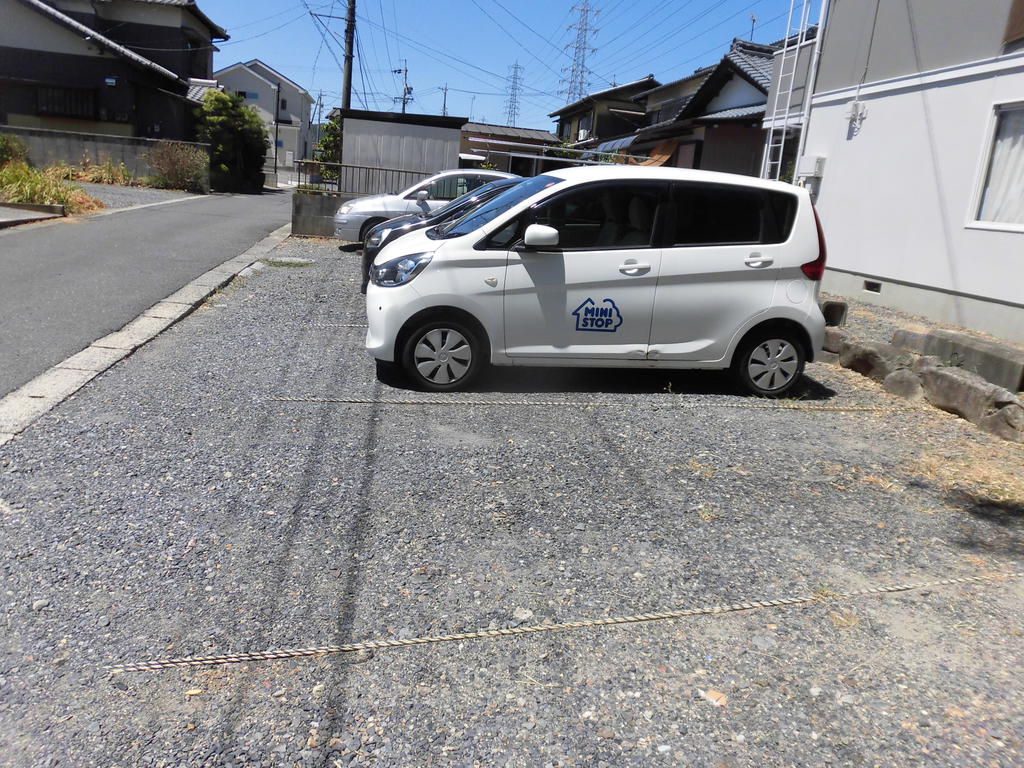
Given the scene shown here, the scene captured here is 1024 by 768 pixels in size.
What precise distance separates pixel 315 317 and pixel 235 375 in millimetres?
2542

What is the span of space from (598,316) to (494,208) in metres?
1.24

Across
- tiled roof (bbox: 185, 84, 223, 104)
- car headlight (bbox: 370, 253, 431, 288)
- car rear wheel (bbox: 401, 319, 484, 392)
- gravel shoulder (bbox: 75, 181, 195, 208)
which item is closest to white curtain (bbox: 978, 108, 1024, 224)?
car rear wheel (bbox: 401, 319, 484, 392)

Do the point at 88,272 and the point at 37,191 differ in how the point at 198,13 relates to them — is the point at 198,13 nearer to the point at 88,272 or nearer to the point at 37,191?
the point at 37,191

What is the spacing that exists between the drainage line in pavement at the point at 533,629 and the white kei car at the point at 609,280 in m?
3.02

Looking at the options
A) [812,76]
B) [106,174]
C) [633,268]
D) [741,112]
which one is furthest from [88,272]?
[106,174]

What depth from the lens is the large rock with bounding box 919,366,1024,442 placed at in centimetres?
569

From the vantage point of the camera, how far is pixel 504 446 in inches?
200

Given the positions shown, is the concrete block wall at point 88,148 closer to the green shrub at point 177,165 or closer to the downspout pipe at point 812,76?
the green shrub at point 177,165

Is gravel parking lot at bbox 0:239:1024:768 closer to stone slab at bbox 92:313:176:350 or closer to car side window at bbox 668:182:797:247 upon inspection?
stone slab at bbox 92:313:176:350

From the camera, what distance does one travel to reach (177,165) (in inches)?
1104

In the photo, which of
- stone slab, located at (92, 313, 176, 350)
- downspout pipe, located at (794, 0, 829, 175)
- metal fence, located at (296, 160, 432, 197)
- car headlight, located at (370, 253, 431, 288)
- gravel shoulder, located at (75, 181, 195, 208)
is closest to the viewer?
car headlight, located at (370, 253, 431, 288)

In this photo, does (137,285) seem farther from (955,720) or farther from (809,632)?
(955,720)

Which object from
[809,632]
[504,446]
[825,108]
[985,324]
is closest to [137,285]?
[504,446]

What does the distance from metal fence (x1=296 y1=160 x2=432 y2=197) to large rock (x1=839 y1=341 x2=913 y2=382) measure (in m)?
11.6
